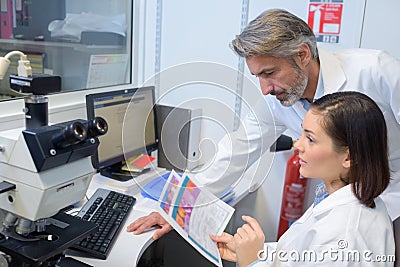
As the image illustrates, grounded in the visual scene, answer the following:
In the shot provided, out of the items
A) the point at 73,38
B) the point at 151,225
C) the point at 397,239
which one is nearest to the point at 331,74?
the point at 397,239

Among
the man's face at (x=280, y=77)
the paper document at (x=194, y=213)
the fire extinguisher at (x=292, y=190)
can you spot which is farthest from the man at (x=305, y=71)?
the fire extinguisher at (x=292, y=190)

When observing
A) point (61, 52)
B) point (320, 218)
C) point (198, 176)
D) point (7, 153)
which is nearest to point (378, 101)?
point (320, 218)

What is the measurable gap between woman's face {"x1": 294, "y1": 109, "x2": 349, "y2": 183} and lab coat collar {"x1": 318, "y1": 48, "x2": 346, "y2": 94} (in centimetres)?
33

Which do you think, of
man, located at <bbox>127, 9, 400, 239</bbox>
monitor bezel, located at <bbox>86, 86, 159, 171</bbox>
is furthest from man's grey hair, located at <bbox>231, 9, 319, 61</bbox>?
monitor bezel, located at <bbox>86, 86, 159, 171</bbox>

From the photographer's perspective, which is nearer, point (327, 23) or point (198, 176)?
point (198, 176)

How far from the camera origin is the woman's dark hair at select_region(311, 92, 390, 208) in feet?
3.24

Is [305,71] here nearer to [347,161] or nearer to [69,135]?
[347,161]

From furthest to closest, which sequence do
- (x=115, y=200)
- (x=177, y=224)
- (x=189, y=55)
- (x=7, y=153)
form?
(x=189, y=55), (x=115, y=200), (x=177, y=224), (x=7, y=153)

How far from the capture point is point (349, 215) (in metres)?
0.97

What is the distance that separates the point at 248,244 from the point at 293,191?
89 centimetres

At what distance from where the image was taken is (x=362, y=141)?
984mm

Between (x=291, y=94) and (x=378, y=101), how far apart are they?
0.30 meters

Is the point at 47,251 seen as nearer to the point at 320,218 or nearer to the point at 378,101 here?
the point at 320,218

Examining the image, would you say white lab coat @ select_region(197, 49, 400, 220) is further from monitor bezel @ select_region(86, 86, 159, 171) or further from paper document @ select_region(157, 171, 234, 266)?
monitor bezel @ select_region(86, 86, 159, 171)
